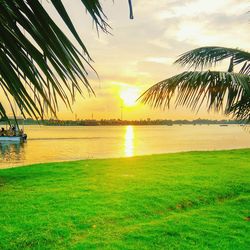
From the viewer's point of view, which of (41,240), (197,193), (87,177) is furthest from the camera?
(87,177)

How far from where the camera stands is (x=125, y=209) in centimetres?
661

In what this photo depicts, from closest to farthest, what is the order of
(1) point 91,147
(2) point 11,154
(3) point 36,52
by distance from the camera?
(3) point 36,52 < (2) point 11,154 < (1) point 91,147

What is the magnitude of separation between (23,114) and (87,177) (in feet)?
32.1

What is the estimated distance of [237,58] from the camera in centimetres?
524

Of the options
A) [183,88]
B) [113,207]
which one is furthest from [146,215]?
[183,88]

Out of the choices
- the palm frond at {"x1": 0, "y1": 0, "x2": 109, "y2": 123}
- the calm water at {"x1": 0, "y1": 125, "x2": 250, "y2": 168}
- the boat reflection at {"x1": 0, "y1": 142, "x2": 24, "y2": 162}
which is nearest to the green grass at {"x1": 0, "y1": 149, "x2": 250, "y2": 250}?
the calm water at {"x1": 0, "y1": 125, "x2": 250, "y2": 168}

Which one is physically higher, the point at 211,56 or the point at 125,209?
the point at 211,56

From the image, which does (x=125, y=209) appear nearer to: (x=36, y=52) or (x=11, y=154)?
(x=36, y=52)

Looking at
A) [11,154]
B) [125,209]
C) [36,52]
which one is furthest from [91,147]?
[36,52]

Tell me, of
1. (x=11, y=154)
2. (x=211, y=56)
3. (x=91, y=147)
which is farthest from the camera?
(x=91, y=147)

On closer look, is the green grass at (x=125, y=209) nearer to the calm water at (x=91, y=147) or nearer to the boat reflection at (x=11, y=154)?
the calm water at (x=91, y=147)

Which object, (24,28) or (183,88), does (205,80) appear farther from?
(24,28)

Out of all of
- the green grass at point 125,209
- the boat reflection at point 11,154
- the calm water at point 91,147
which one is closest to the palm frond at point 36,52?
the green grass at point 125,209

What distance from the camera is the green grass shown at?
5.14m
